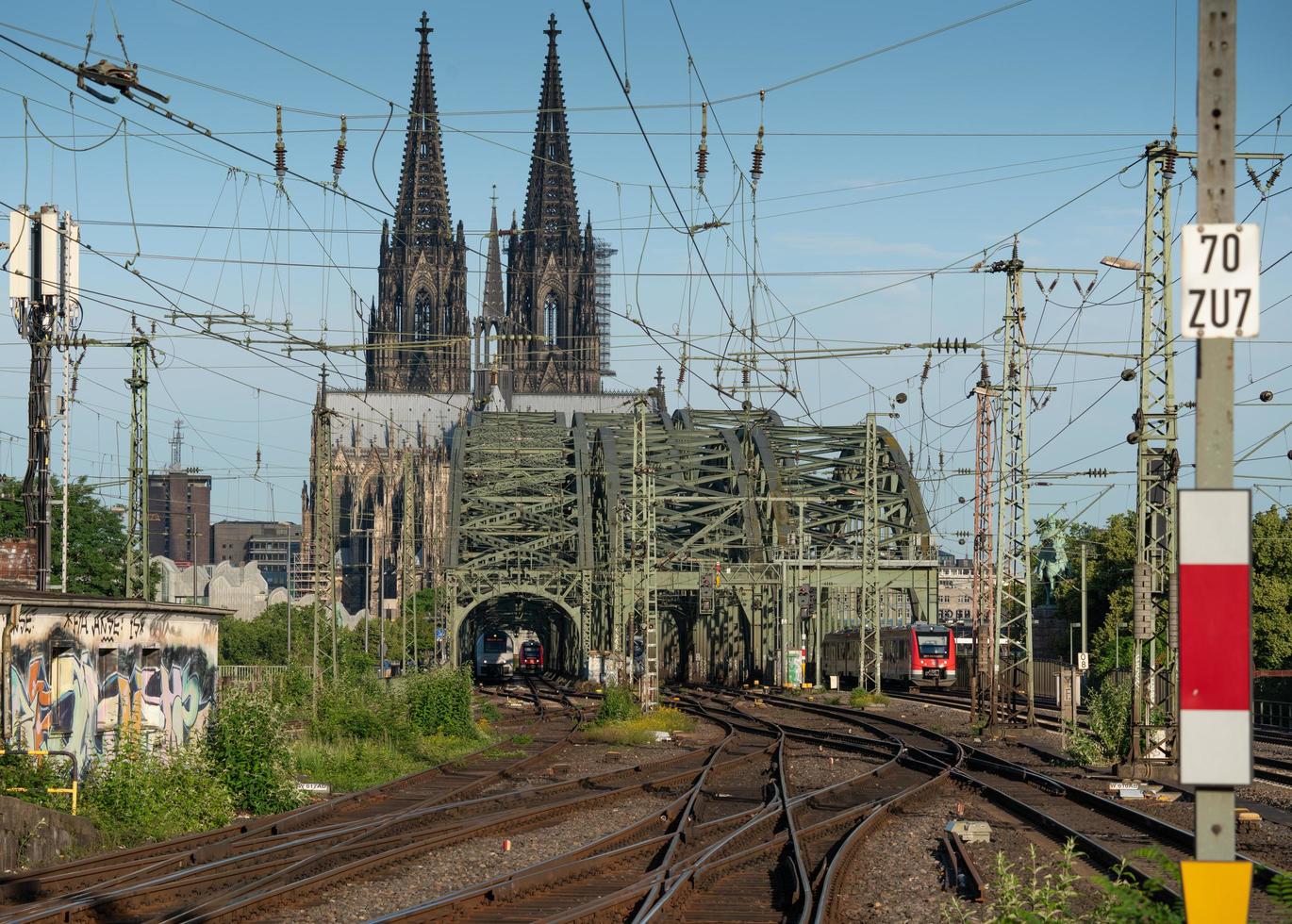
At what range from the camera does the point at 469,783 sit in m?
22.9

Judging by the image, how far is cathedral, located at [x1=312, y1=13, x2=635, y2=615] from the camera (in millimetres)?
162750

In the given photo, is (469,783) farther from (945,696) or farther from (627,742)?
(945,696)

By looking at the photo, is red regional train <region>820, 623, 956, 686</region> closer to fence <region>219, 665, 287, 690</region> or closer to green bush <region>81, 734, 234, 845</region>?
fence <region>219, 665, 287, 690</region>

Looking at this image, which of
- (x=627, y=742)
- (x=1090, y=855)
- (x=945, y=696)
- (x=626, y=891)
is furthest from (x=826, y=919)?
(x=945, y=696)

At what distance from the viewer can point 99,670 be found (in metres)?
21.8

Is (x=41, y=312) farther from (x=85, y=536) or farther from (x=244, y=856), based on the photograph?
(x=85, y=536)

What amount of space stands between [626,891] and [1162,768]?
44.1 feet

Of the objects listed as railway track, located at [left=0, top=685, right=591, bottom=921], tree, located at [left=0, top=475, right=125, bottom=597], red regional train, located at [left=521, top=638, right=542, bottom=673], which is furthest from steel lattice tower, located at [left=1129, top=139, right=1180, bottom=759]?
red regional train, located at [left=521, top=638, right=542, bottom=673]

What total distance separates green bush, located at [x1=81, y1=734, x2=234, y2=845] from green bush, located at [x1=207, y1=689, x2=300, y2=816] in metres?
0.38

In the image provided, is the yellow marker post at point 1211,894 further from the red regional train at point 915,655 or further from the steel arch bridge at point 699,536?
the red regional train at point 915,655

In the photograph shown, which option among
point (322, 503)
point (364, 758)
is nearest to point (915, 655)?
point (322, 503)

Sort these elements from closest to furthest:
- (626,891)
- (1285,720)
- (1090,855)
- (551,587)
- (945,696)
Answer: (626,891) < (1090,855) < (1285,720) < (945,696) < (551,587)

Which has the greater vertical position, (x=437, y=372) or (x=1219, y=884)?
(x=437, y=372)

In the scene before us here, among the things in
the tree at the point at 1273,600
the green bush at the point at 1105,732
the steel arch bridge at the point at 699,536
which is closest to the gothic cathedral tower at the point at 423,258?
the steel arch bridge at the point at 699,536
